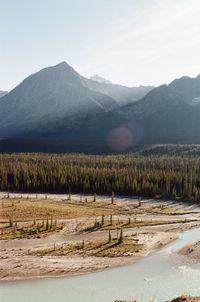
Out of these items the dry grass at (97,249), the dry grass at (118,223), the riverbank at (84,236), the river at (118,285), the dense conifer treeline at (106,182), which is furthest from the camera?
the dense conifer treeline at (106,182)

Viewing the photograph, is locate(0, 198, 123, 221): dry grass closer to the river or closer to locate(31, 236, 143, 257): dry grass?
locate(31, 236, 143, 257): dry grass

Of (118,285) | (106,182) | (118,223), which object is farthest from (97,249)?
(106,182)

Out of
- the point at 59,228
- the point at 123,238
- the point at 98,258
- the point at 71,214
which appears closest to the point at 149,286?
the point at 98,258

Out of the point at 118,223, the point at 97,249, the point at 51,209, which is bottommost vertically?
the point at 97,249

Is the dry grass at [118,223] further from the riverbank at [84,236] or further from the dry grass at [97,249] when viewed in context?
the dry grass at [97,249]

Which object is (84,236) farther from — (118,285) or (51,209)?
(51,209)

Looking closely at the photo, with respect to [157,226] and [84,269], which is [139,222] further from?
[84,269]

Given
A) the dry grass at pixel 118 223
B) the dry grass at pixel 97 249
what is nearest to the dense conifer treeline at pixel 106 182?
the dry grass at pixel 118 223

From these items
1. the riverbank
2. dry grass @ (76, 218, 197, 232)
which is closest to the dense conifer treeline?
the riverbank
